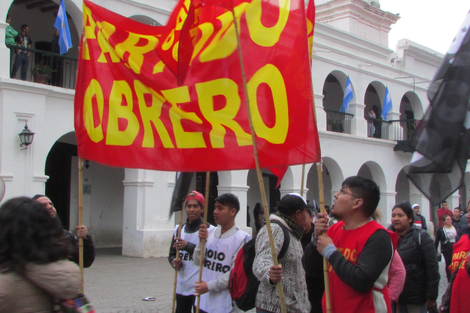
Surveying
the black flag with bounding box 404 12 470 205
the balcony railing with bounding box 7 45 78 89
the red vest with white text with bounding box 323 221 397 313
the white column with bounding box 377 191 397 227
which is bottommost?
the white column with bounding box 377 191 397 227

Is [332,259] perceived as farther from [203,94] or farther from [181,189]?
[181,189]

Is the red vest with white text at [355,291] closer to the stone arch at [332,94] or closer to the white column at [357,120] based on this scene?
the white column at [357,120]

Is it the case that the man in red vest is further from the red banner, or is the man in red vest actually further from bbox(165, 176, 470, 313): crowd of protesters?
the red banner

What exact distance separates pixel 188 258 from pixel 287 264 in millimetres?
1866

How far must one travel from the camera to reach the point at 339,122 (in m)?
20.8

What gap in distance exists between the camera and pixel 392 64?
23.3 m

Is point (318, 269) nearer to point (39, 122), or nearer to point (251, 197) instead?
point (39, 122)

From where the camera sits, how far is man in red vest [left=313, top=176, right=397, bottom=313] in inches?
126

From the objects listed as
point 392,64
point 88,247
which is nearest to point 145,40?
point 88,247

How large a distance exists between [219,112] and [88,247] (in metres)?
1.67

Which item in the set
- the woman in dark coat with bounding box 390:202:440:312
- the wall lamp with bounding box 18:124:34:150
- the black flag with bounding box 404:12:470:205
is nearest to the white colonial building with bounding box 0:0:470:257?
the wall lamp with bounding box 18:124:34:150

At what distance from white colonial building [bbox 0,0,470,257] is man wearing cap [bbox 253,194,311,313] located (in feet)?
11.2

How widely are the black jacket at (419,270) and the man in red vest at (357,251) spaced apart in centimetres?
179

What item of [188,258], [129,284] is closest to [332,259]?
A: [188,258]
